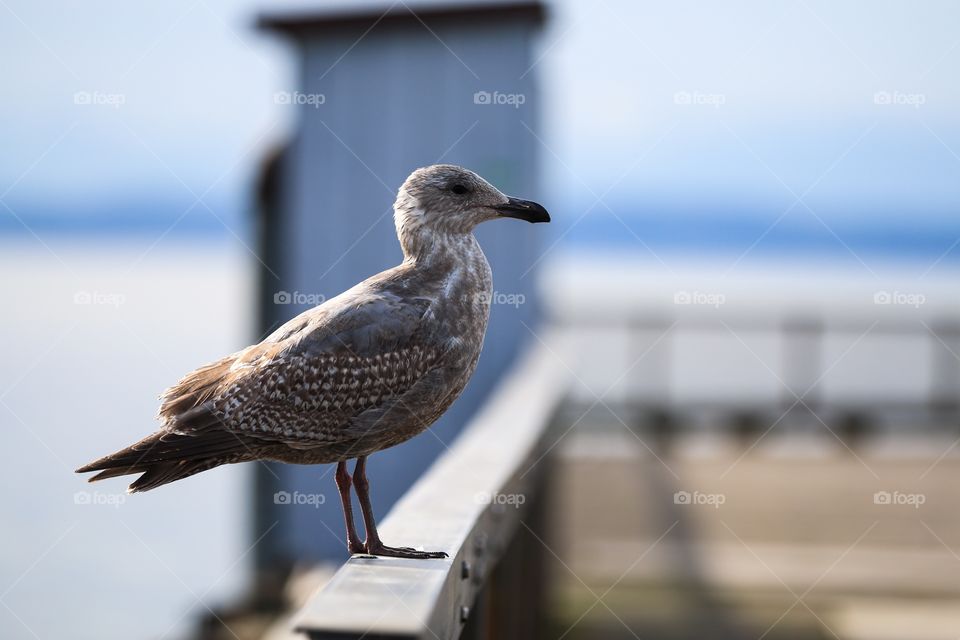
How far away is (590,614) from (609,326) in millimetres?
8282

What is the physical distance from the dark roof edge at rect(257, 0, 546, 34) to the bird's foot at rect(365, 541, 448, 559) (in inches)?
183

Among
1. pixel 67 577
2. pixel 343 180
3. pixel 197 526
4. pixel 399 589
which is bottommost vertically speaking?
pixel 67 577

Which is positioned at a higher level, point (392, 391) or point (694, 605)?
point (392, 391)

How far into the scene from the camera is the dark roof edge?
6492 millimetres

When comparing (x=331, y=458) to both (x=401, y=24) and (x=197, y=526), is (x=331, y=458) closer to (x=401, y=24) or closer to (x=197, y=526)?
(x=401, y=24)

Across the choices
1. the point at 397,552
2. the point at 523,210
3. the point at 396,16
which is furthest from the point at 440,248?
the point at 396,16

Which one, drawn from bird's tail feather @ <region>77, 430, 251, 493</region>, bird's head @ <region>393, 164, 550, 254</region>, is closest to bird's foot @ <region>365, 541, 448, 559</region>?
bird's tail feather @ <region>77, 430, 251, 493</region>

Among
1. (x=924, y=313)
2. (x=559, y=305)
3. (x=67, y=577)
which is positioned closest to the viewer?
(x=559, y=305)

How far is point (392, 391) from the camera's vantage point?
2689 millimetres

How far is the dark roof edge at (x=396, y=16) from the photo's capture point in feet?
21.3

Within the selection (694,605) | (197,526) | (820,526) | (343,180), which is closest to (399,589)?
(343,180)

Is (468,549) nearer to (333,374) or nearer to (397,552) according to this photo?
(397,552)

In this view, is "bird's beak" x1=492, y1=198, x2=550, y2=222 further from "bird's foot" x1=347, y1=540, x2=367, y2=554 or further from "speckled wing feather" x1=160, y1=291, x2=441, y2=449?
"bird's foot" x1=347, y1=540, x2=367, y2=554

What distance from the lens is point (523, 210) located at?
111 inches
